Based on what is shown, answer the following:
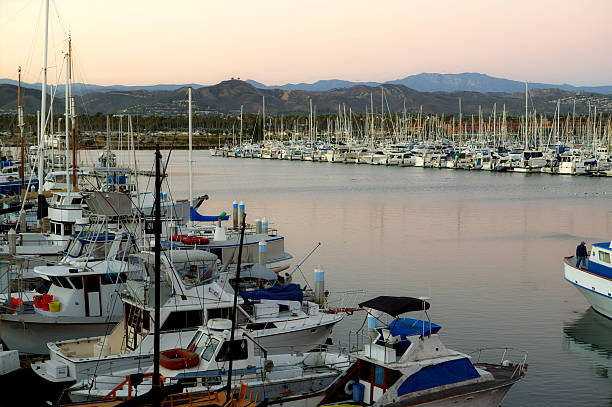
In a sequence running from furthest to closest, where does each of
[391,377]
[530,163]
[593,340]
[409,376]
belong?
[530,163]
[593,340]
[391,377]
[409,376]

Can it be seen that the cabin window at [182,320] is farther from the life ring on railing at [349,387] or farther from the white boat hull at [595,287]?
the white boat hull at [595,287]

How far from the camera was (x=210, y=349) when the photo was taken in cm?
1619

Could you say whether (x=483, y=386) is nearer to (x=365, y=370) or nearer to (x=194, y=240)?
(x=365, y=370)

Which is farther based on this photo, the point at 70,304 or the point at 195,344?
the point at 70,304

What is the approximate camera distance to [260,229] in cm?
3425

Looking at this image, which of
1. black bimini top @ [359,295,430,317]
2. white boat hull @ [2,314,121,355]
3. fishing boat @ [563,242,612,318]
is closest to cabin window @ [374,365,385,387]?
black bimini top @ [359,295,430,317]

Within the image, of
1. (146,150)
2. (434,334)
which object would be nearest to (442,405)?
(434,334)

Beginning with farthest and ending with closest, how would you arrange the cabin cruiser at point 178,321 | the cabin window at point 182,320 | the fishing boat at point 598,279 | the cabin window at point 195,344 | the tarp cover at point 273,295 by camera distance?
the fishing boat at point 598,279, the tarp cover at point 273,295, the cabin window at point 182,320, the cabin cruiser at point 178,321, the cabin window at point 195,344

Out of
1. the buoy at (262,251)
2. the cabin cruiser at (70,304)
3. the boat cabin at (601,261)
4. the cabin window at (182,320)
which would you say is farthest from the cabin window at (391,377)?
the buoy at (262,251)

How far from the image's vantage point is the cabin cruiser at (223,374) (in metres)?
15.6

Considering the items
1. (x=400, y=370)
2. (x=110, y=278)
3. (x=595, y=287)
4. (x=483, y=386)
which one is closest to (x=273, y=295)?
(x=110, y=278)

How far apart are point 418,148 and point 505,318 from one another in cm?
11139

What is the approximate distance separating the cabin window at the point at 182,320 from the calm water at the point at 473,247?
7.02 metres

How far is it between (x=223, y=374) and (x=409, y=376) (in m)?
3.88
